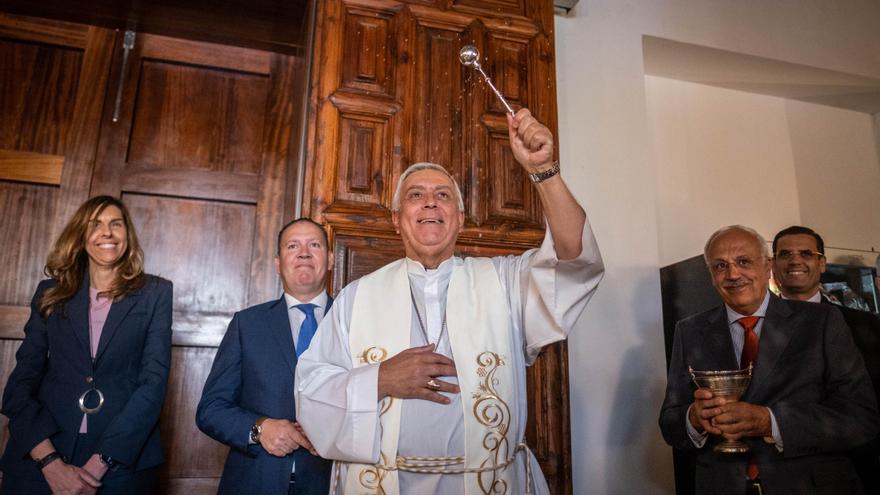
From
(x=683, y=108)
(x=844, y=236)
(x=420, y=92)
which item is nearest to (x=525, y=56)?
(x=420, y=92)

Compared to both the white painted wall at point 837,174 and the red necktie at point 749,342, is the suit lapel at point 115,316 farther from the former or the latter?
the white painted wall at point 837,174

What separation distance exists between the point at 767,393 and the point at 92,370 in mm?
2543

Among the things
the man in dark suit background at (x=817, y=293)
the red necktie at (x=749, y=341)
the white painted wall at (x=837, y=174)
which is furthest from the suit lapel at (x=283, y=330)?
the white painted wall at (x=837, y=174)

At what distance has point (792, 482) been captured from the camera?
7.34ft

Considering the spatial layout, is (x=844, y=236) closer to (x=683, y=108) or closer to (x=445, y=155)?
(x=683, y=108)

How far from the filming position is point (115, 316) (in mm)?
2457

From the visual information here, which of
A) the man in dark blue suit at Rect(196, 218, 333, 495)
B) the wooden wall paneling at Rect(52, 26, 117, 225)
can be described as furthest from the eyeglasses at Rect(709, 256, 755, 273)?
the wooden wall paneling at Rect(52, 26, 117, 225)

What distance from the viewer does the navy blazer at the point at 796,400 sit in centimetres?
223

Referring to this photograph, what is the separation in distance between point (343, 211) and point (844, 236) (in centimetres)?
429

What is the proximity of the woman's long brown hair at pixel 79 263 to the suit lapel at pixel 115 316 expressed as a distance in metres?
0.03

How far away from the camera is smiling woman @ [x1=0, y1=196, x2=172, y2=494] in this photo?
2.23 m

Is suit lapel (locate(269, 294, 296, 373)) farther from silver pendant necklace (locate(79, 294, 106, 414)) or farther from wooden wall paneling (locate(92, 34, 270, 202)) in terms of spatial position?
wooden wall paneling (locate(92, 34, 270, 202))

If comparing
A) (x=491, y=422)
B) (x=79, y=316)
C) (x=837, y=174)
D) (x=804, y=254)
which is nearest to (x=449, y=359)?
(x=491, y=422)

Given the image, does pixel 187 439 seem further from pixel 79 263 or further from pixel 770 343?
pixel 770 343
